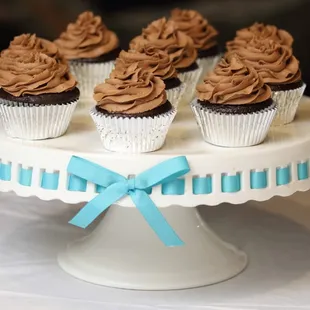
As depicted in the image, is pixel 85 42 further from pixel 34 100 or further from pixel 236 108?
pixel 236 108

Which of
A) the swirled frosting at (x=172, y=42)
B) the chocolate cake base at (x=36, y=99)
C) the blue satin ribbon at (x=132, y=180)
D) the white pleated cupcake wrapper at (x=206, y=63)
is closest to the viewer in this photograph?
the blue satin ribbon at (x=132, y=180)

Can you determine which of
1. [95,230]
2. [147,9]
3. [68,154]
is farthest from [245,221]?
[147,9]

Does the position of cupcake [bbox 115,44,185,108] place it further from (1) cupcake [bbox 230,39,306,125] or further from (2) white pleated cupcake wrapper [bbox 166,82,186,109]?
(1) cupcake [bbox 230,39,306,125]

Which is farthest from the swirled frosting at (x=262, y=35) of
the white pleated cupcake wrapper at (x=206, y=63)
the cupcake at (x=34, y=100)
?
the cupcake at (x=34, y=100)

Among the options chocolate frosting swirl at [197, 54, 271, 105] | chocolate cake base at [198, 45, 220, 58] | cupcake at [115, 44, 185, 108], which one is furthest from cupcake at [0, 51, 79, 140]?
chocolate cake base at [198, 45, 220, 58]

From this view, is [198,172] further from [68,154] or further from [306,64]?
[306,64]

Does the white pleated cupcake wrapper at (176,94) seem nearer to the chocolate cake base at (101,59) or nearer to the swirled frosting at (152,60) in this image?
the swirled frosting at (152,60)
